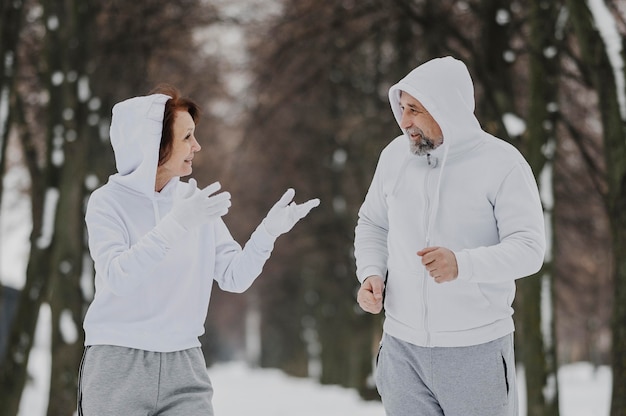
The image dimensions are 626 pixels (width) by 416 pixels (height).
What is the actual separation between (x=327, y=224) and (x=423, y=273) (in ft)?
50.8

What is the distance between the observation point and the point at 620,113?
23.3 ft

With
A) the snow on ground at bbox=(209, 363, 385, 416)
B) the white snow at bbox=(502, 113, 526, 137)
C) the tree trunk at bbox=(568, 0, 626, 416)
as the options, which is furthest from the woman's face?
the snow on ground at bbox=(209, 363, 385, 416)

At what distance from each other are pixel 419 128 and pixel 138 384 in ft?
4.59

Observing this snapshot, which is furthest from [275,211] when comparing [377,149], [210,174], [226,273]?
[210,174]

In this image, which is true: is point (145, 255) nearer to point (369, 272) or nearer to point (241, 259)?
point (241, 259)

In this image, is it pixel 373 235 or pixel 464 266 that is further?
pixel 373 235

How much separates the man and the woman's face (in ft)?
2.54

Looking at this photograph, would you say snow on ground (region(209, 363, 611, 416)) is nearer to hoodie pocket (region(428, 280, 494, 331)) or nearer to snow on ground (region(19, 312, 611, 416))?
snow on ground (region(19, 312, 611, 416))

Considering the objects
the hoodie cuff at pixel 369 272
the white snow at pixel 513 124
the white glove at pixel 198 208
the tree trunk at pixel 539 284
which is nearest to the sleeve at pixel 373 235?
the hoodie cuff at pixel 369 272

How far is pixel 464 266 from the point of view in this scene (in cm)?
348

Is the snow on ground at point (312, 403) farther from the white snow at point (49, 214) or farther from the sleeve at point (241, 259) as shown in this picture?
the sleeve at point (241, 259)

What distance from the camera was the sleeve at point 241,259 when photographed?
397 cm

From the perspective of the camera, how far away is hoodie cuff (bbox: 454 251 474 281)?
11.4 feet

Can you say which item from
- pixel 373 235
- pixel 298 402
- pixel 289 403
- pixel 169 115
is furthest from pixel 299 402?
pixel 169 115
